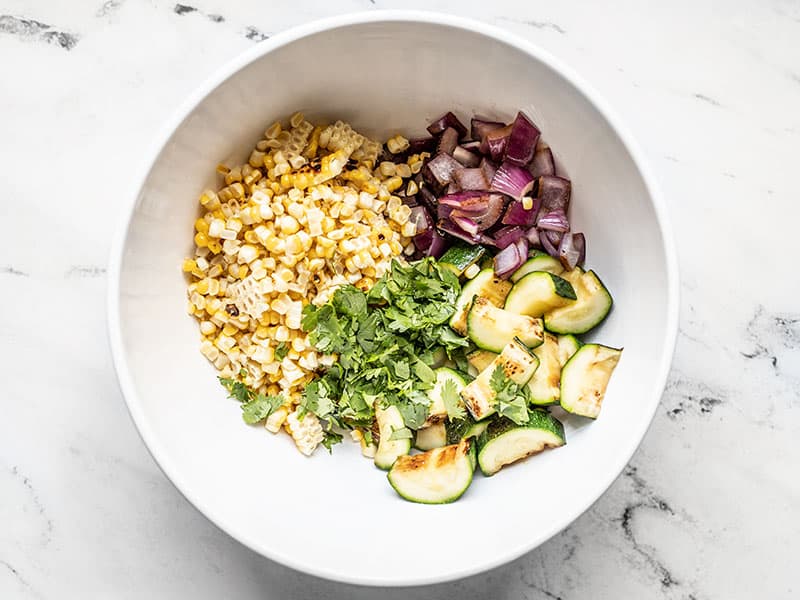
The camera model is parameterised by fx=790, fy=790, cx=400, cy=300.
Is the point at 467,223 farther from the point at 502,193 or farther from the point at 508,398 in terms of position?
the point at 508,398

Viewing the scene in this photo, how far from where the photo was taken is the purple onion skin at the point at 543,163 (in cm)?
179

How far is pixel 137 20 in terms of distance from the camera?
198 cm

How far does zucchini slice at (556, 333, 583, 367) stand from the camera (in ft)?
5.80

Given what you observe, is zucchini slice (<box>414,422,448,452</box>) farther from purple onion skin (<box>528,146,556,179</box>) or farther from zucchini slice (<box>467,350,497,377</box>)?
purple onion skin (<box>528,146,556,179</box>)

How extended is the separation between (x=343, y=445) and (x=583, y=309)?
2.08 ft

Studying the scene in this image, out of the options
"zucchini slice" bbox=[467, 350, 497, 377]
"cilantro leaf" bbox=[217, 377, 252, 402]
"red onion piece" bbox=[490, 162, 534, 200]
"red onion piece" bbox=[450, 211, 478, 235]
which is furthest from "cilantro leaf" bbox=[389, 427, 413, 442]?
"red onion piece" bbox=[490, 162, 534, 200]

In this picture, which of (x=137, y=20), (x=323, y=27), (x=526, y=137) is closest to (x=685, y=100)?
(x=526, y=137)

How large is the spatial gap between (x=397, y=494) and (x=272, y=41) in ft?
3.31

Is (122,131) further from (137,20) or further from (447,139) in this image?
(447,139)

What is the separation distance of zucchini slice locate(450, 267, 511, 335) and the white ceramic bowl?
22cm

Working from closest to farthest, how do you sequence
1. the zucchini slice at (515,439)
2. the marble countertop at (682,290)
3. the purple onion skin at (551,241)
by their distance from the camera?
the zucchini slice at (515,439)
the purple onion skin at (551,241)
the marble countertop at (682,290)

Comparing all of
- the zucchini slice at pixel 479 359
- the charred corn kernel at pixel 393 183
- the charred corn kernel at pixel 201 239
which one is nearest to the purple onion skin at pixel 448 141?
the charred corn kernel at pixel 393 183

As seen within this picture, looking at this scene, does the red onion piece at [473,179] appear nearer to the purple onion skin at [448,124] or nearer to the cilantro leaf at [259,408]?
the purple onion skin at [448,124]

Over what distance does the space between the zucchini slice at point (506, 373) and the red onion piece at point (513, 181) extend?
1.13 ft
